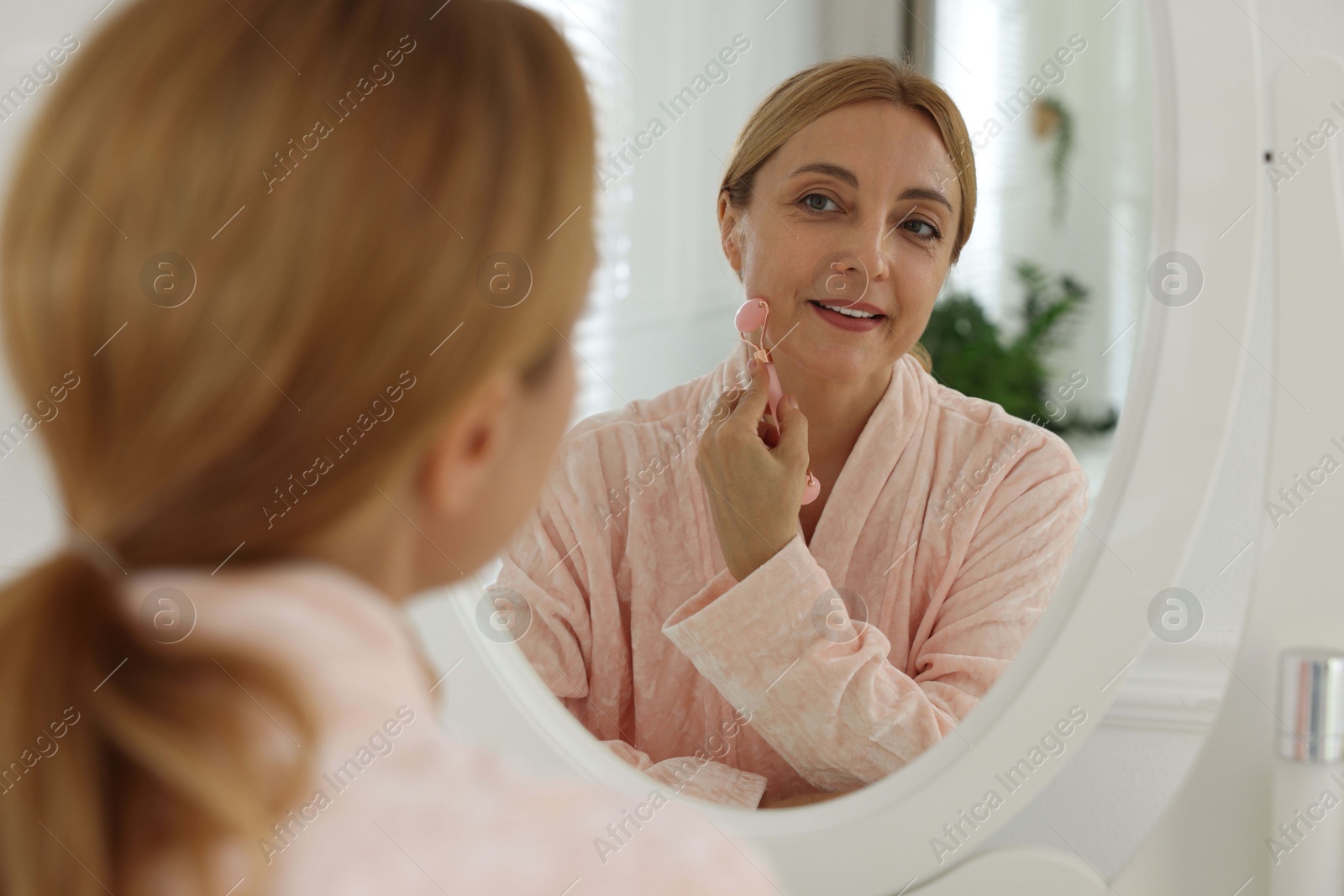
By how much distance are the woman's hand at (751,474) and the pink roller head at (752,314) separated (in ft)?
0.06

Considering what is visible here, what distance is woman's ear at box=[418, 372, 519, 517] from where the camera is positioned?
0.27 m

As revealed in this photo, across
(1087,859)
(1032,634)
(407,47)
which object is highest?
(407,47)

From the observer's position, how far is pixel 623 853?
25 cm

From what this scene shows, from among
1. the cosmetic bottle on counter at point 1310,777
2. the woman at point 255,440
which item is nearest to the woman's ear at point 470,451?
the woman at point 255,440

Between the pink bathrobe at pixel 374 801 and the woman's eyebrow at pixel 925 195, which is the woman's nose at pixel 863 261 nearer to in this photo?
the woman's eyebrow at pixel 925 195

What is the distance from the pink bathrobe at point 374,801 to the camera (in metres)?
0.23

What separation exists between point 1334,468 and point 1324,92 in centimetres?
14

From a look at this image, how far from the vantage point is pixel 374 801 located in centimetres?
24

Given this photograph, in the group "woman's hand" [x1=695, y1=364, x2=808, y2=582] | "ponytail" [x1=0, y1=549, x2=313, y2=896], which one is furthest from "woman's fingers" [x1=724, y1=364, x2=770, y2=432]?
"ponytail" [x1=0, y1=549, x2=313, y2=896]

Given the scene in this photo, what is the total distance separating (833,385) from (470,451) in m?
0.24

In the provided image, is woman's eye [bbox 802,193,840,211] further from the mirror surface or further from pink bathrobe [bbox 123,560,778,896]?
pink bathrobe [bbox 123,560,778,896]

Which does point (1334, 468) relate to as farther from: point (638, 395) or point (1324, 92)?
→ point (638, 395)

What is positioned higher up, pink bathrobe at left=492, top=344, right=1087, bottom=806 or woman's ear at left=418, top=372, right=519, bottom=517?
woman's ear at left=418, top=372, right=519, bottom=517

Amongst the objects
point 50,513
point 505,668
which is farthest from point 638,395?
point 50,513
